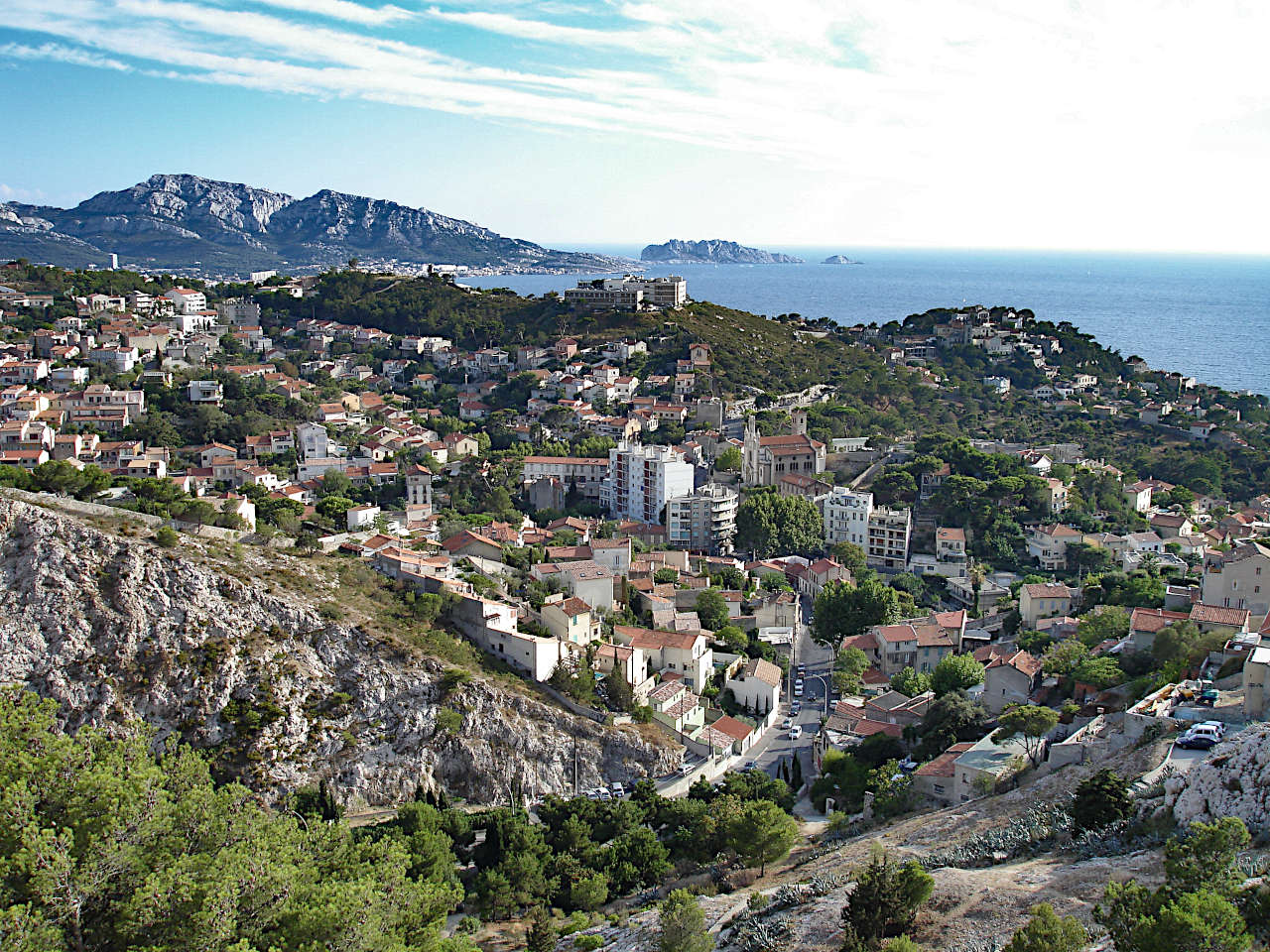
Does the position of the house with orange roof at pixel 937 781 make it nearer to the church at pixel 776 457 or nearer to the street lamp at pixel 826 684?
the street lamp at pixel 826 684

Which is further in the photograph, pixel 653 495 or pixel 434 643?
pixel 653 495

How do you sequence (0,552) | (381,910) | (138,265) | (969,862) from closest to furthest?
(381,910) < (969,862) < (0,552) < (138,265)

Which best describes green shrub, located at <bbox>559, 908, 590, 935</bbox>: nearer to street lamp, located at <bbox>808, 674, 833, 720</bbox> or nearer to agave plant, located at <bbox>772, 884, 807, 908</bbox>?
agave plant, located at <bbox>772, 884, 807, 908</bbox>

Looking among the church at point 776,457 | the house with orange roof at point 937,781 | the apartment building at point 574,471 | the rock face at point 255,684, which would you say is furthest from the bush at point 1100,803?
the apartment building at point 574,471

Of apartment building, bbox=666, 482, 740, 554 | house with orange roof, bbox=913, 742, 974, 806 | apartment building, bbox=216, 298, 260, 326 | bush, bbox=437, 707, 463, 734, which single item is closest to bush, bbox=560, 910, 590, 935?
bush, bbox=437, 707, 463, 734

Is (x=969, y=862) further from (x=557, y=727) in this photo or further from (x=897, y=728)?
(x=557, y=727)

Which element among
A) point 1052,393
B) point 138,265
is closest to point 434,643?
point 1052,393

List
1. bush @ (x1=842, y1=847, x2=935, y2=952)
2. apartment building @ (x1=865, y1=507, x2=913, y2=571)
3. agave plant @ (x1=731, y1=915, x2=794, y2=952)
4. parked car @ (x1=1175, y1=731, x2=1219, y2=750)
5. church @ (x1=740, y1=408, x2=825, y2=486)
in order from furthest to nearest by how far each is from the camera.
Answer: church @ (x1=740, y1=408, x2=825, y2=486) < apartment building @ (x1=865, y1=507, x2=913, y2=571) < parked car @ (x1=1175, y1=731, x2=1219, y2=750) < agave plant @ (x1=731, y1=915, x2=794, y2=952) < bush @ (x1=842, y1=847, x2=935, y2=952)
